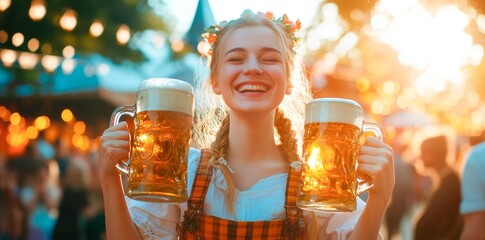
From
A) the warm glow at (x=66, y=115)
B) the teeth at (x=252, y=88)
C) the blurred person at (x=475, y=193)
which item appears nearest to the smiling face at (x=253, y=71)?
the teeth at (x=252, y=88)

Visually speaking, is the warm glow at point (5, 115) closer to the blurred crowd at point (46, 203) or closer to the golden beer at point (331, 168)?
the blurred crowd at point (46, 203)

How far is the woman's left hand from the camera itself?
6.19 ft

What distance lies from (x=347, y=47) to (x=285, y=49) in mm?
5172

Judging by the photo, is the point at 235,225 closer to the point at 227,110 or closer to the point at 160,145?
the point at 160,145

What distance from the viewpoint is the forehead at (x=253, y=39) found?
Answer: 2141mm

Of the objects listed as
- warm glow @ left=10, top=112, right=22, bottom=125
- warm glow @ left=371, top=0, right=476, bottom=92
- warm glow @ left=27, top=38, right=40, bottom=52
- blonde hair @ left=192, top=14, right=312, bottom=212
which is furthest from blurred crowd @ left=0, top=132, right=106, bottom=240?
warm glow @ left=10, top=112, right=22, bottom=125

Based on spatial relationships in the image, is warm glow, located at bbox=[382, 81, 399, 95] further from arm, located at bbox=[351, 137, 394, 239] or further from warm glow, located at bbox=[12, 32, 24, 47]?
arm, located at bbox=[351, 137, 394, 239]

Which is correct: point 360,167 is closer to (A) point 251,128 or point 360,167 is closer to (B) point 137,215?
(A) point 251,128

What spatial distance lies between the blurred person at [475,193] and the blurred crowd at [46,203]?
138 inches

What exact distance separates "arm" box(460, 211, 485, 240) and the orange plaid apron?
1.57 m

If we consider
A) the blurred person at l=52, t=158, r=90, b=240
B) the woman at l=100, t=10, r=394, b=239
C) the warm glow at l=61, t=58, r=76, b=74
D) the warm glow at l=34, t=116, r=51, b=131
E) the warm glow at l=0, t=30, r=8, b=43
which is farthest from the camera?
the warm glow at l=34, t=116, r=51, b=131

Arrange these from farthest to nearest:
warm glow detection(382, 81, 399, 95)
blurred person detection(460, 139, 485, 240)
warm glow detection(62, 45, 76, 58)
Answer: warm glow detection(62, 45, 76, 58), warm glow detection(382, 81, 399, 95), blurred person detection(460, 139, 485, 240)

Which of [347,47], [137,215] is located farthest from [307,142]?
[347,47]

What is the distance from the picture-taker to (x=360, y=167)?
1.89m
